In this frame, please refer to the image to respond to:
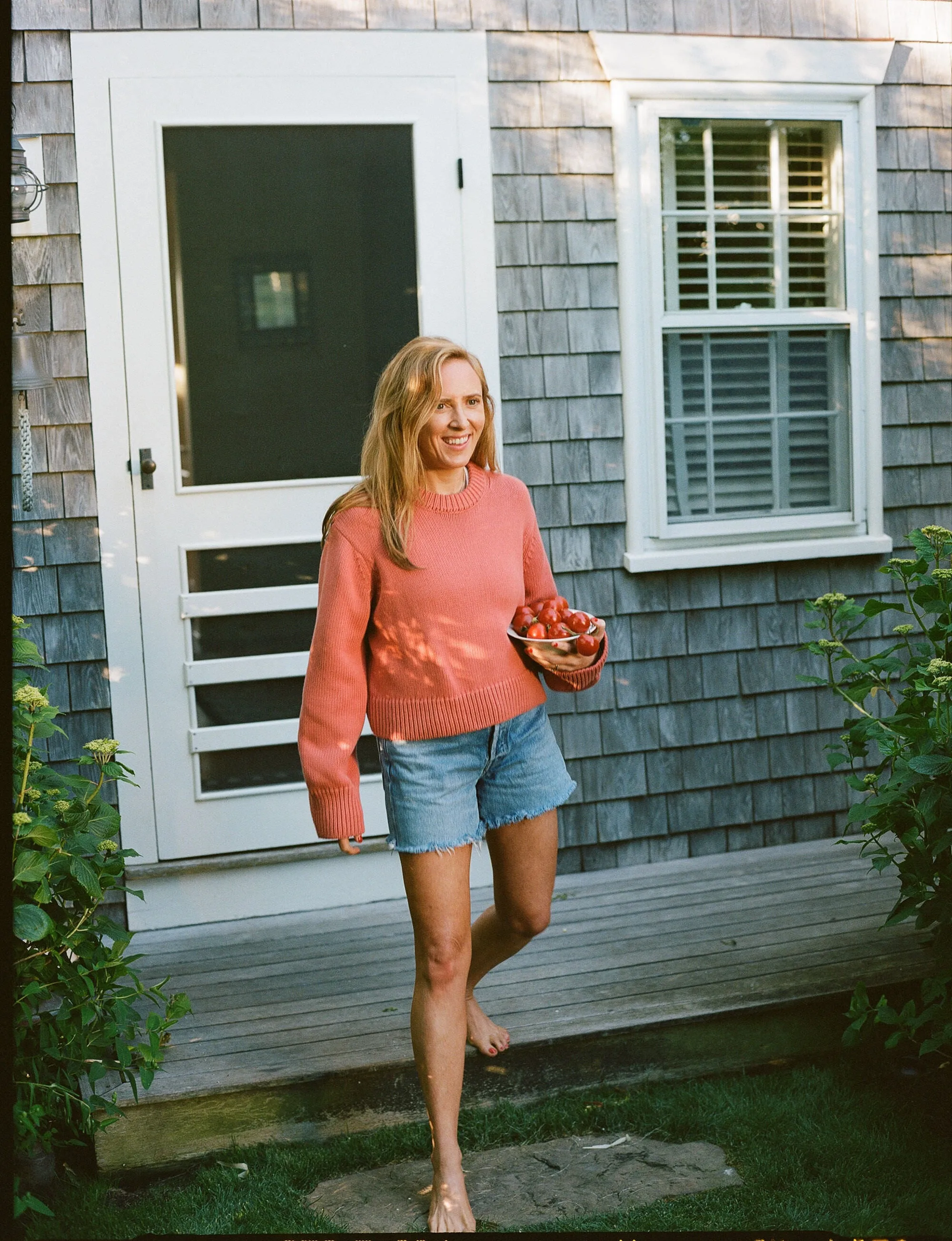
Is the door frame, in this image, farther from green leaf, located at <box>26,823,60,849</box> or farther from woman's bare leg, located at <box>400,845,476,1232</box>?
woman's bare leg, located at <box>400,845,476,1232</box>

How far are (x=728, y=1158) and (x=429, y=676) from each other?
4.13 feet

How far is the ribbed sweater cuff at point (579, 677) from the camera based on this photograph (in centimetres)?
257

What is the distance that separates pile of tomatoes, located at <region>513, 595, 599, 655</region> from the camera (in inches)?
97.7

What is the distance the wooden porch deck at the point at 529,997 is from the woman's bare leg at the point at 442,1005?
0.44 meters

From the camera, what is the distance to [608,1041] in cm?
293

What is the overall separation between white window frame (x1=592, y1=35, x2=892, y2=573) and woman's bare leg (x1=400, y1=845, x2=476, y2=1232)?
6.25ft

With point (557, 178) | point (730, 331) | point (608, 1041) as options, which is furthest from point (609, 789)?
point (557, 178)

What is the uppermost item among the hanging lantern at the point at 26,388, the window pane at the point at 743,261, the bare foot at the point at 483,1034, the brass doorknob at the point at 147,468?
the window pane at the point at 743,261

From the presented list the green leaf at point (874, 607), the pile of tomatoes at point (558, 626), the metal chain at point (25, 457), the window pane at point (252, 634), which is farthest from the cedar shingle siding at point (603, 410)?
the pile of tomatoes at point (558, 626)

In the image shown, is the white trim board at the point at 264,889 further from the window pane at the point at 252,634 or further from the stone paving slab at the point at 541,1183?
the stone paving slab at the point at 541,1183

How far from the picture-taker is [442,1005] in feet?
7.78

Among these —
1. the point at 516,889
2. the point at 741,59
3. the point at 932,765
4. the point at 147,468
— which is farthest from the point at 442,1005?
the point at 741,59

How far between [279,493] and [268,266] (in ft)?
2.24

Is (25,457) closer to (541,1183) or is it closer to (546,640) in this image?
(546,640)
